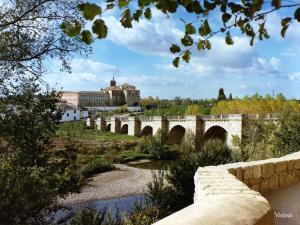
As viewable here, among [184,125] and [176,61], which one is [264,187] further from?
[184,125]

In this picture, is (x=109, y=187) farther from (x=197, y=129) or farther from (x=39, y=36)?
(x=197, y=129)

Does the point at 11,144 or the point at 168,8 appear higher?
the point at 168,8

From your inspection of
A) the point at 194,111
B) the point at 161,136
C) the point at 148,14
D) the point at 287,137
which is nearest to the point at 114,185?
the point at 287,137

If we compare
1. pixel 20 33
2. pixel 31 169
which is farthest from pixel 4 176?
pixel 20 33

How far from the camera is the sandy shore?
2516 cm

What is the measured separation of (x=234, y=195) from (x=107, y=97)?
14462cm

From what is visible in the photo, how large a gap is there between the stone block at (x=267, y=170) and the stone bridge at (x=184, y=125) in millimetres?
31410

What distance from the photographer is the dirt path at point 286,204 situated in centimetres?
551

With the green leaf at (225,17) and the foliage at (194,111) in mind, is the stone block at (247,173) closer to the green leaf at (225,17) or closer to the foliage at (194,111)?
the green leaf at (225,17)

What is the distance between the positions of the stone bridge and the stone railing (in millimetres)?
31374

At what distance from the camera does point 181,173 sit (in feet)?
53.2

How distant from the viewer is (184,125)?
54.5 metres

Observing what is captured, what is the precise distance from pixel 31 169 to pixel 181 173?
8305mm

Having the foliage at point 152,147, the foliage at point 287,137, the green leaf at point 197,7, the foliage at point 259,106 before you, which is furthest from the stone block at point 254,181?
the foliage at point 259,106
